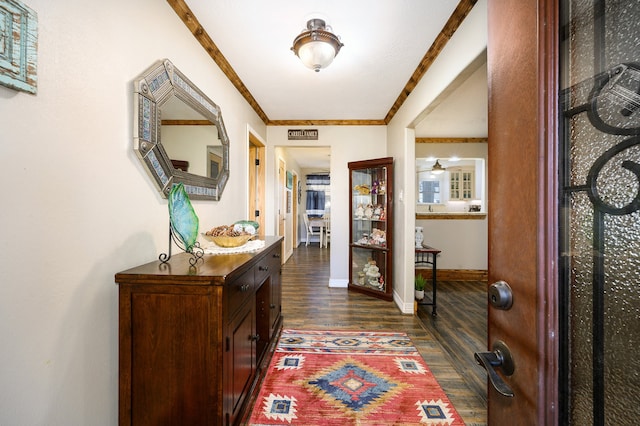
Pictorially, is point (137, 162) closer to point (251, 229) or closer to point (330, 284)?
point (251, 229)

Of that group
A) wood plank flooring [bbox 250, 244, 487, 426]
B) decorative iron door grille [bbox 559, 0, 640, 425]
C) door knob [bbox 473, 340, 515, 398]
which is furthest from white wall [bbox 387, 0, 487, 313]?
door knob [bbox 473, 340, 515, 398]

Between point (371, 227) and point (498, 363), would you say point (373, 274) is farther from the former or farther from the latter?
point (498, 363)

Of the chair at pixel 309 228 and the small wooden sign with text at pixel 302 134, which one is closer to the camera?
the small wooden sign with text at pixel 302 134

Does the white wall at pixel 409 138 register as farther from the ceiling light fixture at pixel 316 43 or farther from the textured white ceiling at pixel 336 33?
the ceiling light fixture at pixel 316 43

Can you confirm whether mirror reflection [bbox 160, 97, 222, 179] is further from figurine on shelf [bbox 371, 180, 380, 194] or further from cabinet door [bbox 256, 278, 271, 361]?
figurine on shelf [bbox 371, 180, 380, 194]

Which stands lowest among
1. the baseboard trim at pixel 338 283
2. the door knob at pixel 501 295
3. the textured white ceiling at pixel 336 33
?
the baseboard trim at pixel 338 283

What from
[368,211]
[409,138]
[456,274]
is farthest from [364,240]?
[456,274]

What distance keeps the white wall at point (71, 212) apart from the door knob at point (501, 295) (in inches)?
54.7

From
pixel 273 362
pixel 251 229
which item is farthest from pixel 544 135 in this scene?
pixel 273 362

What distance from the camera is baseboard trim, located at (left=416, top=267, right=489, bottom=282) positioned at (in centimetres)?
432

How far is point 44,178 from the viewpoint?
2.92 feet

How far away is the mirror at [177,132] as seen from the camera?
1.35 m

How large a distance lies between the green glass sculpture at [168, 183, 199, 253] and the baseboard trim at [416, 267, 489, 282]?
387 centimetres

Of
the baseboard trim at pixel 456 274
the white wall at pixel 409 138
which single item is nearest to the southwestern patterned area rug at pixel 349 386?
the white wall at pixel 409 138
